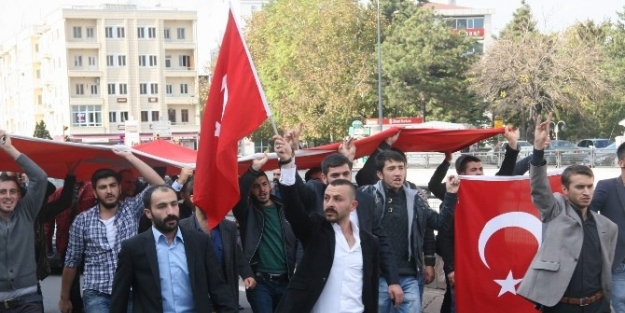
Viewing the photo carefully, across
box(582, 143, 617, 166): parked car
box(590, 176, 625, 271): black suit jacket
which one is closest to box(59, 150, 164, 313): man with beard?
box(590, 176, 625, 271): black suit jacket

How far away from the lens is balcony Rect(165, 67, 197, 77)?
95.0m

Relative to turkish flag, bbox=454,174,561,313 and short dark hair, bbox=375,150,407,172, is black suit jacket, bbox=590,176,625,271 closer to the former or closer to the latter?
turkish flag, bbox=454,174,561,313

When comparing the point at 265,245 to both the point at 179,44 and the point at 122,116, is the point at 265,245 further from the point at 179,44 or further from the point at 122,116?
the point at 179,44

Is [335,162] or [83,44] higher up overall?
[83,44]

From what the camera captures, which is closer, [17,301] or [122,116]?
[17,301]

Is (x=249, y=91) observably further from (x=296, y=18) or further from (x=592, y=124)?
(x=592, y=124)

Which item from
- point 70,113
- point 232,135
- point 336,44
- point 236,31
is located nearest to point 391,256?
point 232,135

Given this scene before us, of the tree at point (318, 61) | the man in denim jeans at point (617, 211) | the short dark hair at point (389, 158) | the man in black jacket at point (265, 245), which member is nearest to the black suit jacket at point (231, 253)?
the man in black jacket at point (265, 245)

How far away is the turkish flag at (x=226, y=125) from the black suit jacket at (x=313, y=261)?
1.66 ft

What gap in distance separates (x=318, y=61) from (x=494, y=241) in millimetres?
43395

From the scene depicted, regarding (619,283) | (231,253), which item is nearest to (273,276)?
(231,253)

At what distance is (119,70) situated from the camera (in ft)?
303

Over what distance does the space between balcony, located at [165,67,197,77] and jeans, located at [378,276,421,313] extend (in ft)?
290

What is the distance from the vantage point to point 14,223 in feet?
22.7
